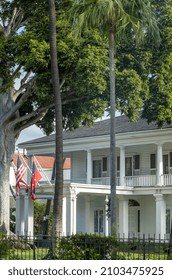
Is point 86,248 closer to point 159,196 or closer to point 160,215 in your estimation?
point 160,215

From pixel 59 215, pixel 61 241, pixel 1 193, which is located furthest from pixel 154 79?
pixel 61 241

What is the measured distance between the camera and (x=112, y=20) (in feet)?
93.5

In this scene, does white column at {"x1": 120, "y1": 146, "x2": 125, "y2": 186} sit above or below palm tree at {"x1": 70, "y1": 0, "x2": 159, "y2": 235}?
below

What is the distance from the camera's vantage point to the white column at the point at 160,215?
1534 inches

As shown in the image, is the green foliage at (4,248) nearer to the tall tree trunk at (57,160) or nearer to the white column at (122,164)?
the tall tree trunk at (57,160)

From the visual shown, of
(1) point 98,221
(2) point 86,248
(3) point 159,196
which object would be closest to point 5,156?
(3) point 159,196

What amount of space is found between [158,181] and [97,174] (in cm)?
670

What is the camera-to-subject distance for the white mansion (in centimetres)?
3959

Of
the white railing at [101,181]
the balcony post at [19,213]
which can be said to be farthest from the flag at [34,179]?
the white railing at [101,181]

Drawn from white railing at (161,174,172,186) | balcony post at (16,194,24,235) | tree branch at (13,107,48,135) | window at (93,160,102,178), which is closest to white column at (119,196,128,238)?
white railing at (161,174,172,186)

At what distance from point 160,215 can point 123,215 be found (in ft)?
10.5

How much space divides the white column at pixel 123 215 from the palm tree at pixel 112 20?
1302 cm

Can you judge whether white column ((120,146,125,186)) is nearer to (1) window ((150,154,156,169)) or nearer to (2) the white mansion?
(2) the white mansion
